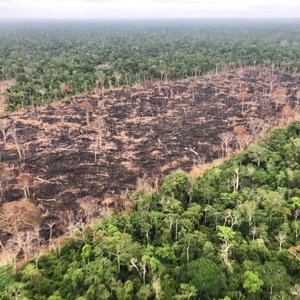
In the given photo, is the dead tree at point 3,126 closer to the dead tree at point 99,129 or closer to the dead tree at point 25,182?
the dead tree at point 25,182

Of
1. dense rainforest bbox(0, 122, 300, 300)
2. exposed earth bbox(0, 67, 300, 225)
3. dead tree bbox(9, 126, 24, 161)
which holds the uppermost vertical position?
dense rainforest bbox(0, 122, 300, 300)

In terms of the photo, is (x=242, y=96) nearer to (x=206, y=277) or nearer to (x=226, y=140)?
(x=226, y=140)

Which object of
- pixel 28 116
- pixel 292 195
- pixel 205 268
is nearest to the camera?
pixel 205 268

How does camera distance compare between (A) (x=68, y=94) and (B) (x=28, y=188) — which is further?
(A) (x=68, y=94)

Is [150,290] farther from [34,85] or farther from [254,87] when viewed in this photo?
[254,87]

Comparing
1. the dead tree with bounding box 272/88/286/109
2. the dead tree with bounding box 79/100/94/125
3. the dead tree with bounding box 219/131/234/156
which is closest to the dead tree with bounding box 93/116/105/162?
the dead tree with bounding box 79/100/94/125

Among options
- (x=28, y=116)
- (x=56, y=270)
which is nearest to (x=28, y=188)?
(x=56, y=270)

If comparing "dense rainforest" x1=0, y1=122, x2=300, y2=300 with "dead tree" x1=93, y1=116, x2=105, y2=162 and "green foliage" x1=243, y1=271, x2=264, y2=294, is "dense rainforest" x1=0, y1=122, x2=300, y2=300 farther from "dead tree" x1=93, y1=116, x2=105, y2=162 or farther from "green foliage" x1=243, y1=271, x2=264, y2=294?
"dead tree" x1=93, y1=116, x2=105, y2=162
